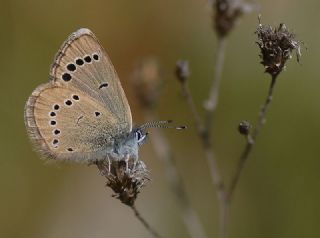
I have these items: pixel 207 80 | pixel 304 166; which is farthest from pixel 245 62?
pixel 304 166

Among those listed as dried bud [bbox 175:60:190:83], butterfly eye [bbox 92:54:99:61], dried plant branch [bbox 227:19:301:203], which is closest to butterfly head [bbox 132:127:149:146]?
dried bud [bbox 175:60:190:83]

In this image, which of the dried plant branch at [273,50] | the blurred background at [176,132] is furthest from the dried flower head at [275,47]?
the blurred background at [176,132]

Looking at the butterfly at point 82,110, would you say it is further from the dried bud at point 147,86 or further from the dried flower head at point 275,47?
the dried flower head at point 275,47

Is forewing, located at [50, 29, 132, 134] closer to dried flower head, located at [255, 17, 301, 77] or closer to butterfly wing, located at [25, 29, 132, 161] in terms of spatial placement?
butterfly wing, located at [25, 29, 132, 161]

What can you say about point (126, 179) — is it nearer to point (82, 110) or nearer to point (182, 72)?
point (82, 110)

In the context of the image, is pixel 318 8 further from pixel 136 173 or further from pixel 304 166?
pixel 136 173

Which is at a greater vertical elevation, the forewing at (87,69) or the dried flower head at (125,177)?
the forewing at (87,69)
